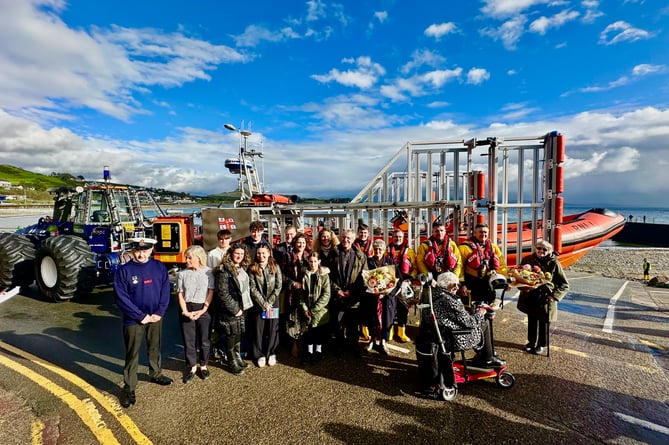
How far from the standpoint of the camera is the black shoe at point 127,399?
3.22 meters

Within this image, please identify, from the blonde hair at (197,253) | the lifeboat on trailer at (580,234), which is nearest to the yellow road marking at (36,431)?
the blonde hair at (197,253)

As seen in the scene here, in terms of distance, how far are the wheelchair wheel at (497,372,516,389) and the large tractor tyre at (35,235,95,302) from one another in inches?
292

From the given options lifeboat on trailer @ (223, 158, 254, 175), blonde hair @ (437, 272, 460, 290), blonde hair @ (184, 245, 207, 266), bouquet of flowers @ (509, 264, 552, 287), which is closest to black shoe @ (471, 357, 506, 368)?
blonde hair @ (437, 272, 460, 290)

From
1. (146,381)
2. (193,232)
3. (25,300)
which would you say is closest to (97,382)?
(146,381)

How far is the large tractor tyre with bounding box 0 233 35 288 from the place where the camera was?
720cm

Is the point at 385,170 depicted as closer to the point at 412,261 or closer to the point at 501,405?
the point at 412,261

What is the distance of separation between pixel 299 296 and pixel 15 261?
23.7 ft

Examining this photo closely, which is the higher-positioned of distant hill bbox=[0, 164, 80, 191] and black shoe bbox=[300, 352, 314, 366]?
distant hill bbox=[0, 164, 80, 191]

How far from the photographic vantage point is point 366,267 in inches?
176

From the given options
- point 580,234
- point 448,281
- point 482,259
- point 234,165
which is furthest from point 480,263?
point 580,234

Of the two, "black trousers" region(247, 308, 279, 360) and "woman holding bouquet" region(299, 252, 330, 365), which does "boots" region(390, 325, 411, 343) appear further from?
"black trousers" region(247, 308, 279, 360)

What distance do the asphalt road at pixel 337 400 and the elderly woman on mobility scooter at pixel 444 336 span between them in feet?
0.78

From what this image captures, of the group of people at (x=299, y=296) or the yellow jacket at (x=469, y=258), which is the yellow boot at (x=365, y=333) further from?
the yellow jacket at (x=469, y=258)

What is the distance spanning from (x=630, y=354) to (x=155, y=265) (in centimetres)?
608
